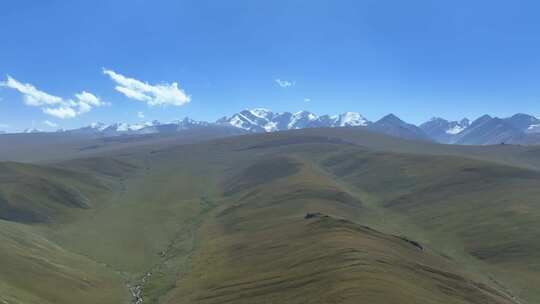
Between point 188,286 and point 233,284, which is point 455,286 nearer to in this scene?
point 233,284

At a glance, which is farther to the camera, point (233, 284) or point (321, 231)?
point (321, 231)

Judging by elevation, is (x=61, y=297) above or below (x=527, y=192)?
below

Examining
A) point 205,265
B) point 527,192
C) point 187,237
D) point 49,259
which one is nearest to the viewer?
point 49,259

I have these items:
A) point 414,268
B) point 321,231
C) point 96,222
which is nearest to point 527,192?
point 321,231

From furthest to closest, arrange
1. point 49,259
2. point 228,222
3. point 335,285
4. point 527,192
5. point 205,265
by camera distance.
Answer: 1. point 527,192
2. point 228,222
3. point 205,265
4. point 49,259
5. point 335,285

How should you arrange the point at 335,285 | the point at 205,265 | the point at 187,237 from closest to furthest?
the point at 335,285 → the point at 205,265 → the point at 187,237

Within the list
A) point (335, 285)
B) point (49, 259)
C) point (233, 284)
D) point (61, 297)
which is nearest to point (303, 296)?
point (335, 285)

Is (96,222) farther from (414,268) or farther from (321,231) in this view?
(414,268)

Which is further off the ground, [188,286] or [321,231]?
[321,231]

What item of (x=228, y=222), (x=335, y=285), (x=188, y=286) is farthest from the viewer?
(x=228, y=222)
